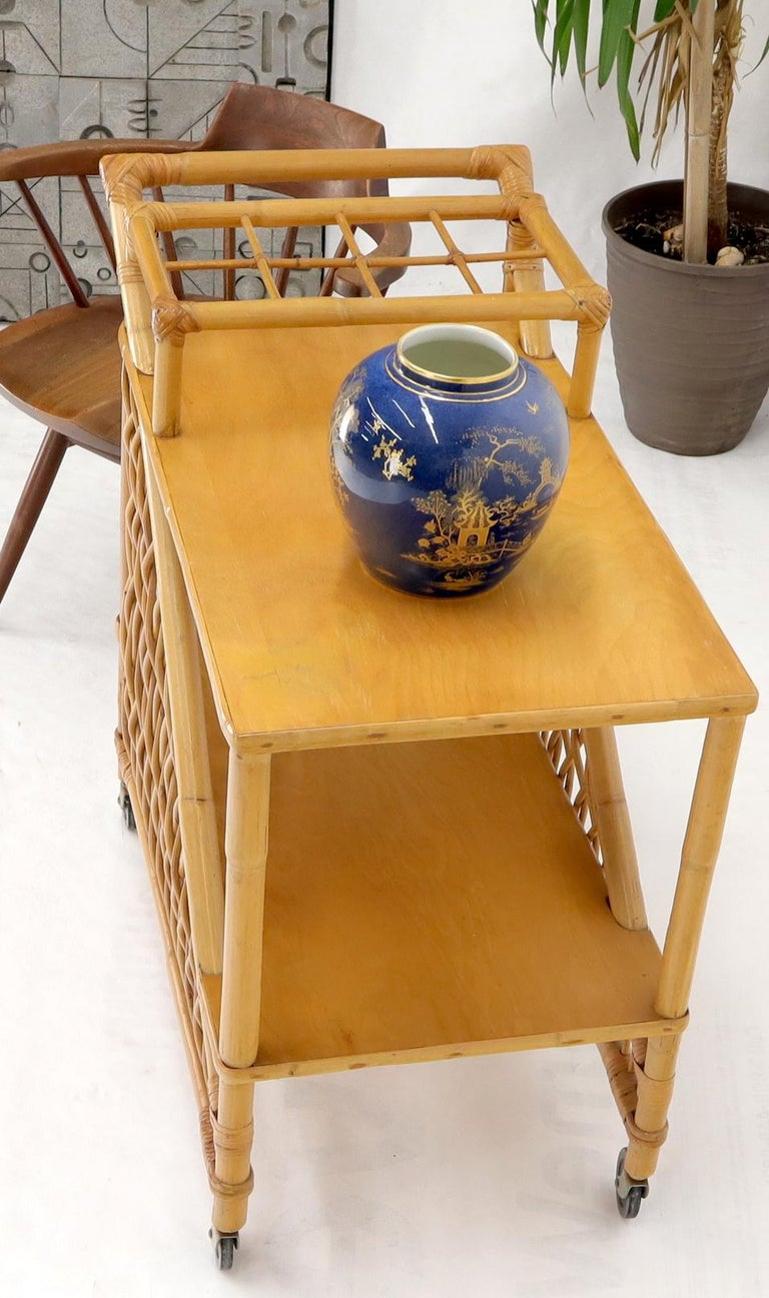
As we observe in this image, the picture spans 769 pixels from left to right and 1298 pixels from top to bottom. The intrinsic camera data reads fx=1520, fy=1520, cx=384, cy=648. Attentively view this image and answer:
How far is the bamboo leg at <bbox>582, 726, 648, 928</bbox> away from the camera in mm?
1435

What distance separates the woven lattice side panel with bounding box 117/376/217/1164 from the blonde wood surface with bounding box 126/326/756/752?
22 cm

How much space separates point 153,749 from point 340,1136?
1.46ft

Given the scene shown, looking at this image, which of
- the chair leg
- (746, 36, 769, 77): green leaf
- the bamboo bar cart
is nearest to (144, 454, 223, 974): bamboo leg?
the bamboo bar cart

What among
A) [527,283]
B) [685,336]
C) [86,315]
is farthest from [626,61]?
[527,283]

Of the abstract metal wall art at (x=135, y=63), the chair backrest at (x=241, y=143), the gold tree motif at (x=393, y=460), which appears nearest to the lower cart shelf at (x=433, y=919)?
the gold tree motif at (x=393, y=460)

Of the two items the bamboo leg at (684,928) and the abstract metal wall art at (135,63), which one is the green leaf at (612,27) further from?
the bamboo leg at (684,928)

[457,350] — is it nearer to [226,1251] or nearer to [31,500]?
[226,1251]

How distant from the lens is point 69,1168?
1527 mm

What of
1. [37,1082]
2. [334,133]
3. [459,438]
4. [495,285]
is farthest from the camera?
[495,285]

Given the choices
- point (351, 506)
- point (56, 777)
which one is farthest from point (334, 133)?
point (351, 506)

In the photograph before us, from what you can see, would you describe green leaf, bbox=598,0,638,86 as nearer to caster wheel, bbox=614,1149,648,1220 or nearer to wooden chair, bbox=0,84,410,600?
wooden chair, bbox=0,84,410,600

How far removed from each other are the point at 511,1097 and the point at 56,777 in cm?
73

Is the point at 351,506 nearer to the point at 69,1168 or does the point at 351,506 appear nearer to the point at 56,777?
the point at 69,1168

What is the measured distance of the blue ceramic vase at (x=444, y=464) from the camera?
108cm
